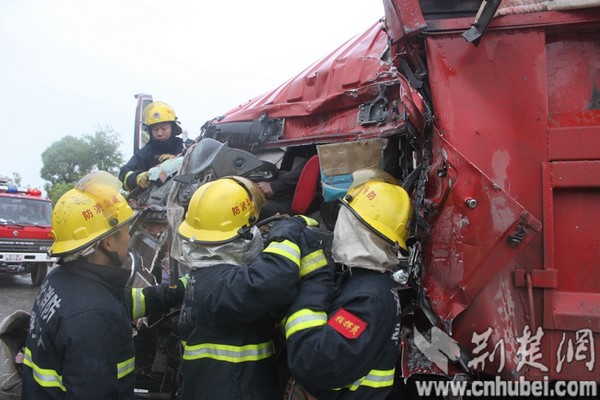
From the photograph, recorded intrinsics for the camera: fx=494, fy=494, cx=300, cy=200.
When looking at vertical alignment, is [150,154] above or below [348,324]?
above

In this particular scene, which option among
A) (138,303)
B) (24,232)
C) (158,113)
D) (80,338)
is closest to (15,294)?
(24,232)

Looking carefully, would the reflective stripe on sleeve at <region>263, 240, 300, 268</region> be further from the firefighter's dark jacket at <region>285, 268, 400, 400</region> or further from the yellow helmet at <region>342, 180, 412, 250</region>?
the yellow helmet at <region>342, 180, 412, 250</region>

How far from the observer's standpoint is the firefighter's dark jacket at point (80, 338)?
5.85 ft

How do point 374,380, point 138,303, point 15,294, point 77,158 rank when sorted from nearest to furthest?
point 374,380, point 138,303, point 15,294, point 77,158

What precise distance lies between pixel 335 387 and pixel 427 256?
2.09ft

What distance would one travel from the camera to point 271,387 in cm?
210

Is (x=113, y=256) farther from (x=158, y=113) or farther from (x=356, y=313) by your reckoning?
(x=158, y=113)

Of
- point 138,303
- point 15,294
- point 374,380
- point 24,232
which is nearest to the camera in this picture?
point 374,380

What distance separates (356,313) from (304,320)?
0.62ft

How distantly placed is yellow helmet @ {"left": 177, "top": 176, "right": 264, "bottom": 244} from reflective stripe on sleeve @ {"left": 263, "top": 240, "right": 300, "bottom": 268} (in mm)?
245

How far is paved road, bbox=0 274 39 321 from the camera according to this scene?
26.1 feet

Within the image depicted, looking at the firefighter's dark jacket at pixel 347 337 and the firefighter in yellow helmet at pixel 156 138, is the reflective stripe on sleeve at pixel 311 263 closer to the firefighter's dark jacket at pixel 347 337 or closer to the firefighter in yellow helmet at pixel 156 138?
the firefighter's dark jacket at pixel 347 337

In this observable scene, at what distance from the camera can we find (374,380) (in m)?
1.84
